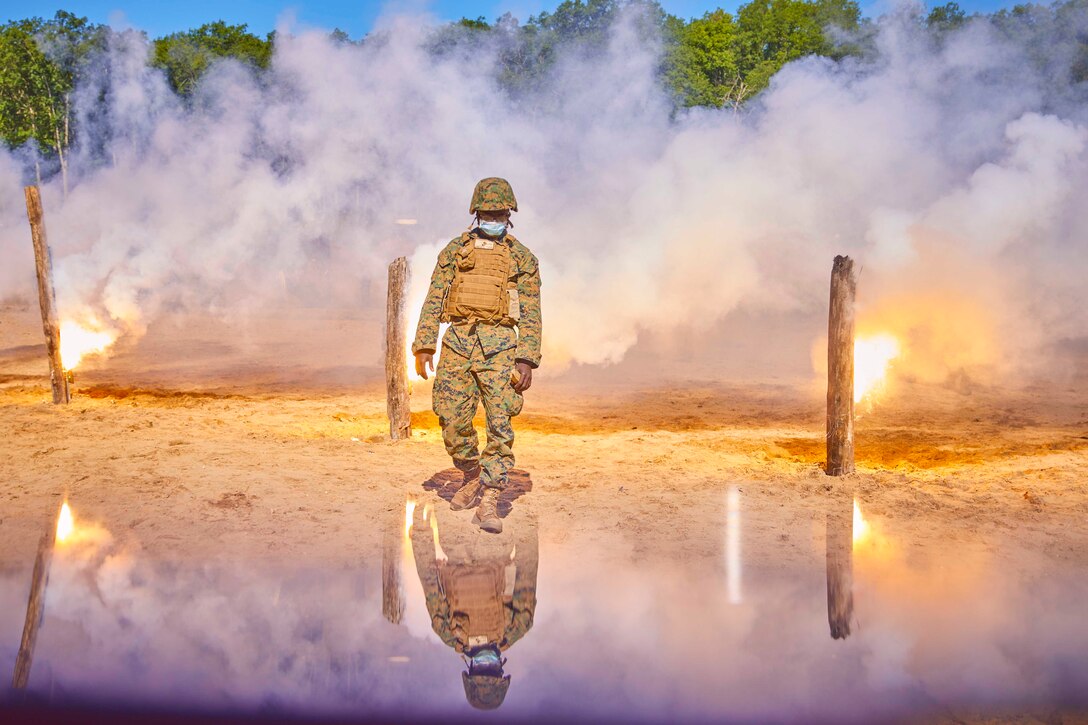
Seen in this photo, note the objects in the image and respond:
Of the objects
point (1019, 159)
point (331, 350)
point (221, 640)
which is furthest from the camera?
point (331, 350)

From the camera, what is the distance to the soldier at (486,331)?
22.1ft

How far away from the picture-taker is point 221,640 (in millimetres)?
4441

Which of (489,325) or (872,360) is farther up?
(489,325)

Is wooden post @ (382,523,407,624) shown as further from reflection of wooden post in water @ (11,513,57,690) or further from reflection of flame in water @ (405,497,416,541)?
reflection of wooden post in water @ (11,513,57,690)

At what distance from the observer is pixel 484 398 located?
6828mm

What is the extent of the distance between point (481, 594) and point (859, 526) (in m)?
3.11

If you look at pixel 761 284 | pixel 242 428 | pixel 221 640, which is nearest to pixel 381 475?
pixel 242 428

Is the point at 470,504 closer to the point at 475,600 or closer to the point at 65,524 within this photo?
the point at 475,600

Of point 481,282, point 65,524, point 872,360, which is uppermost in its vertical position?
point 481,282

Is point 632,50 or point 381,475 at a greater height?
point 632,50

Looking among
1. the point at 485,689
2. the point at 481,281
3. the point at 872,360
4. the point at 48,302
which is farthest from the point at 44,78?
the point at 485,689

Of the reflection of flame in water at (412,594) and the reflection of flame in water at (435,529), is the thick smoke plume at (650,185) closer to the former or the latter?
the reflection of flame in water at (435,529)

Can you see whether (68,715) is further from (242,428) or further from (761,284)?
(761,284)

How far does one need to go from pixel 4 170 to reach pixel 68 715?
32.5m
